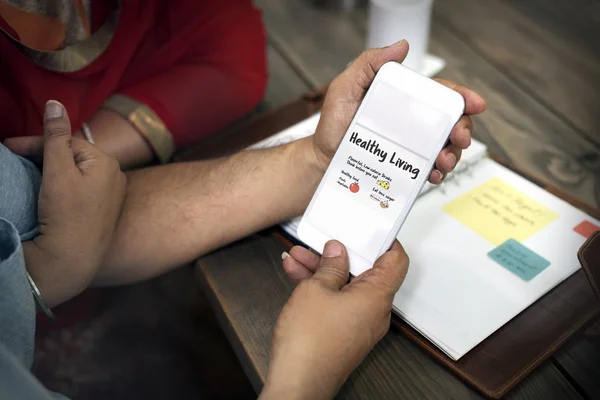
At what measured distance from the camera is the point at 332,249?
1.71 feet

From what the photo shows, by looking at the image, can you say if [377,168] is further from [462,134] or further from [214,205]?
[214,205]

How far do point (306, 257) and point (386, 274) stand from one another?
85mm

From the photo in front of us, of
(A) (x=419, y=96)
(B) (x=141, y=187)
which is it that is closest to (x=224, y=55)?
(B) (x=141, y=187)

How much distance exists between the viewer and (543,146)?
2.48 ft

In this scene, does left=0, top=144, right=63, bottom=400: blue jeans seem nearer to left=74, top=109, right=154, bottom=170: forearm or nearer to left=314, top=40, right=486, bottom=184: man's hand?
left=74, top=109, right=154, bottom=170: forearm

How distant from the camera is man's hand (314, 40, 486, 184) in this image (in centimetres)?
50

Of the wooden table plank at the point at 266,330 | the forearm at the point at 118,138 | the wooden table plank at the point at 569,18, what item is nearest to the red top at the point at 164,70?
the forearm at the point at 118,138

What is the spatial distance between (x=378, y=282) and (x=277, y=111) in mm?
379

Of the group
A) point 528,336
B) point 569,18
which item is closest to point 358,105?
point 528,336

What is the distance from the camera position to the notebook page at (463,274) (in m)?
0.52

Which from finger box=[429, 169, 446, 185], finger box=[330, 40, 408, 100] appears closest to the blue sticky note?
finger box=[429, 169, 446, 185]

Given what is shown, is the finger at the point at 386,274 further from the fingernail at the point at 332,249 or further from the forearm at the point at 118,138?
the forearm at the point at 118,138

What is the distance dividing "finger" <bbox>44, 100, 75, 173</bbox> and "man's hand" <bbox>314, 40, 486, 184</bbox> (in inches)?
9.9

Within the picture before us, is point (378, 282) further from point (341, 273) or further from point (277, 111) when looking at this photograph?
point (277, 111)
